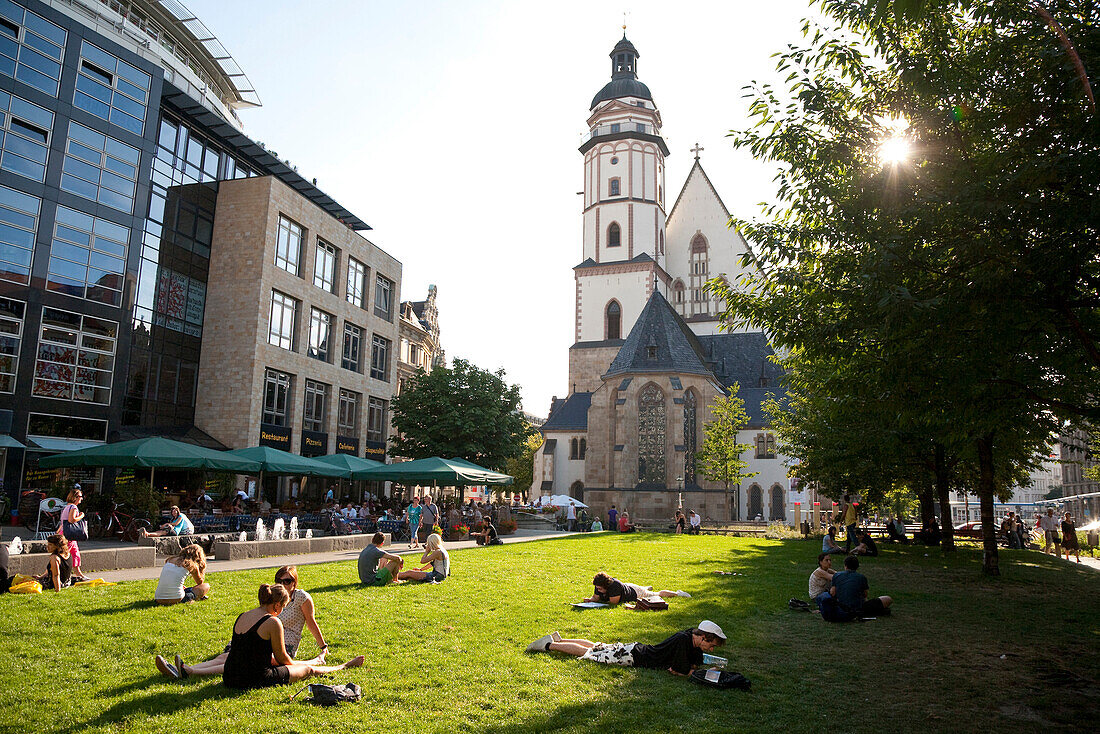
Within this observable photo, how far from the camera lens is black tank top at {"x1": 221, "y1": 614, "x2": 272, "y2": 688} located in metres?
6.55

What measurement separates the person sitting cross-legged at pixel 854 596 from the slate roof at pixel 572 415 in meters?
48.8

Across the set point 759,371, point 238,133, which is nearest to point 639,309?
point 759,371

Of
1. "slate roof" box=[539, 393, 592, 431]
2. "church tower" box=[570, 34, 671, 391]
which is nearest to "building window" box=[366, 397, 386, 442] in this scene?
"slate roof" box=[539, 393, 592, 431]

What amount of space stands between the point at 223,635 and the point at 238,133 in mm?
33732

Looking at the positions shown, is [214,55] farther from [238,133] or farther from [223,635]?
[223,635]

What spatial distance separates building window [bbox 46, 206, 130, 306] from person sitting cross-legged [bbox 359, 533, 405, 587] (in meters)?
22.3

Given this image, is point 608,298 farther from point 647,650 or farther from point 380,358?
point 647,650

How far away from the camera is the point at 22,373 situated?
26859mm

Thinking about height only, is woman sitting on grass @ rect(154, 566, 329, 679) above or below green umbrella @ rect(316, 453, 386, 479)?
below

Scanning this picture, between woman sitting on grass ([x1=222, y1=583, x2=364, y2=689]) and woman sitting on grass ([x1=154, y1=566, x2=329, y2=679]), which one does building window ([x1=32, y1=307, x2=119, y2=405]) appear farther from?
woman sitting on grass ([x1=222, y1=583, x2=364, y2=689])

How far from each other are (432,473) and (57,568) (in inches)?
567

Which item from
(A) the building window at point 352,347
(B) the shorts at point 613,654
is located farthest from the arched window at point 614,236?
(B) the shorts at point 613,654

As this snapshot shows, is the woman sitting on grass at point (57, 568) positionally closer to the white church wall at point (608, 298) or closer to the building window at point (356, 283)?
the building window at point (356, 283)

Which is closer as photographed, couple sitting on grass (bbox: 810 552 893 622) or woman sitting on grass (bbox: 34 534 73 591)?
couple sitting on grass (bbox: 810 552 893 622)
